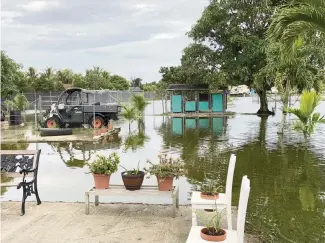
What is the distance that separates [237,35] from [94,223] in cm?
2277

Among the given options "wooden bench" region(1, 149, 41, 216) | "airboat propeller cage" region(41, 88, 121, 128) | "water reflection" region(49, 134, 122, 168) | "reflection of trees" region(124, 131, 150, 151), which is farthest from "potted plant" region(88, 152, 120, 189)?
"airboat propeller cage" region(41, 88, 121, 128)

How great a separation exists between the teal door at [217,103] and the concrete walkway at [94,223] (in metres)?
23.6

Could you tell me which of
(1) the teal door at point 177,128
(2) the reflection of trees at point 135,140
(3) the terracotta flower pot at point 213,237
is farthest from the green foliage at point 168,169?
(1) the teal door at point 177,128

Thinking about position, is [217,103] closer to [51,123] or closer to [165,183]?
[51,123]

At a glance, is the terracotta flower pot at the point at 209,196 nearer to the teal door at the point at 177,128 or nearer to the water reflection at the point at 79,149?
the water reflection at the point at 79,149

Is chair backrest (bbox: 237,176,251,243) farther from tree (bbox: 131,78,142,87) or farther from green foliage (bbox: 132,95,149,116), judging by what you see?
tree (bbox: 131,78,142,87)

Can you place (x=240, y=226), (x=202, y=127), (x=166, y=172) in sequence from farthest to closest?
(x=202, y=127) → (x=166, y=172) → (x=240, y=226)

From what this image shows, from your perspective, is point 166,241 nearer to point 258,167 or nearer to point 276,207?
point 276,207

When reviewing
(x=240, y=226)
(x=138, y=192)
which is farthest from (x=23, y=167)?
(x=240, y=226)

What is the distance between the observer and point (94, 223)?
15.9 feet

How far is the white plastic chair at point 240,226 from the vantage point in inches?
109

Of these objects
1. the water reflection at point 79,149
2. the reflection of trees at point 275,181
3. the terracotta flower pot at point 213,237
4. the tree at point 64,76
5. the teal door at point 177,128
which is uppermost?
the tree at point 64,76

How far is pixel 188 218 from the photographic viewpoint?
5.01 m

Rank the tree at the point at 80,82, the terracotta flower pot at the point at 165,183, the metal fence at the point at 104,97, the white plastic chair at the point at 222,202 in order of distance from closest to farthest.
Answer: the white plastic chair at the point at 222,202, the terracotta flower pot at the point at 165,183, the metal fence at the point at 104,97, the tree at the point at 80,82
